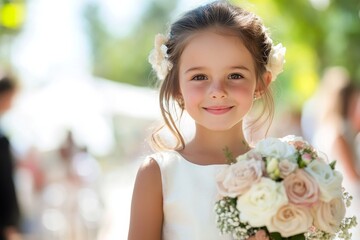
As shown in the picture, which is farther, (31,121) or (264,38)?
(31,121)

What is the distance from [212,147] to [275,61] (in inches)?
19.4

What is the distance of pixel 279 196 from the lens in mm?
3082

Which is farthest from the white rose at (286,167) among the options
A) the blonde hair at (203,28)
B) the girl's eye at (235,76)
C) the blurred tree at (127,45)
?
the blurred tree at (127,45)

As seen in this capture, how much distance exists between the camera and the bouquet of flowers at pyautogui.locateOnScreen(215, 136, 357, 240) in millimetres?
3102

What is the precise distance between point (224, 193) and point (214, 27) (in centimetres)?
87

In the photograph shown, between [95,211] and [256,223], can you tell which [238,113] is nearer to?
[256,223]

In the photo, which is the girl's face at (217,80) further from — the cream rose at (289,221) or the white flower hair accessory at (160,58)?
the cream rose at (289,221)

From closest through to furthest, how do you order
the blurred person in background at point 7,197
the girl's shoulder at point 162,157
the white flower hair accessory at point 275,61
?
the girl's shoulder at point 162,157, the white flower hair accessory at point 275,61, the blurred person in background at point 7,197

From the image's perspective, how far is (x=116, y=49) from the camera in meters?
77.9

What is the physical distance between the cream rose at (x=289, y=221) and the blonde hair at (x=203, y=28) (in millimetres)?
857

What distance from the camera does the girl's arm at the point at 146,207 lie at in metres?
3.58

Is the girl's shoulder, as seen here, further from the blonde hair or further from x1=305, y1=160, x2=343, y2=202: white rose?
x1=305, y1=160, x2=343, y2=202: white rose

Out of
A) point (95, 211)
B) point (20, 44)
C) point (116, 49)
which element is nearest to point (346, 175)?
point (95, 211)

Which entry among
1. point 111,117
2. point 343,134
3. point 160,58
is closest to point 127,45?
point 111,117
